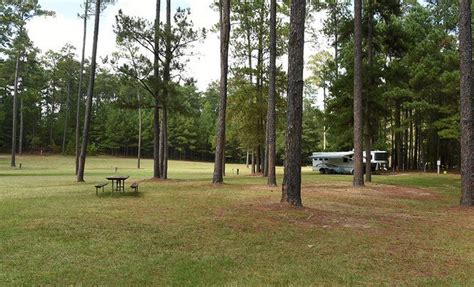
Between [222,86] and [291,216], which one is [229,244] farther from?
[222,86]

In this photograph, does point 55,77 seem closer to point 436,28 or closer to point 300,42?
point 436,28

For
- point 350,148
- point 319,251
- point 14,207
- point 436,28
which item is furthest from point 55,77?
point 319,251

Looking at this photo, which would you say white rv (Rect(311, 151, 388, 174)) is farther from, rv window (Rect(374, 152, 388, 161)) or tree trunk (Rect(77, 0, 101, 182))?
Result: tree trunk (Rect(77, 0, 101, 182))

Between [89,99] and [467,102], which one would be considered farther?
[89,99]

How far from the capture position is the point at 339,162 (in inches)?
1384

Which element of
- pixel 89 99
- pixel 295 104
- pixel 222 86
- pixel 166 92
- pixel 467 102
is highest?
pixel 166 92

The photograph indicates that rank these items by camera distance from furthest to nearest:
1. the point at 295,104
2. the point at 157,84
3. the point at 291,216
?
the point at 157,84
the point at 295,104
the point at 291,216

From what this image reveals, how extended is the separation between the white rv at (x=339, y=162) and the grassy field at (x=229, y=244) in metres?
24.1

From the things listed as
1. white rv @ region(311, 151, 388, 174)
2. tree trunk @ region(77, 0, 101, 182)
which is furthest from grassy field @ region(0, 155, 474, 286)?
white rv @ region(311, 151, 388, 174)

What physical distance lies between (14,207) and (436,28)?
33.9 meters

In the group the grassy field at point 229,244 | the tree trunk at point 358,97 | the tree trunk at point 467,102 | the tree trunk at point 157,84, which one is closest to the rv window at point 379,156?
the tree trunk at point 358,97

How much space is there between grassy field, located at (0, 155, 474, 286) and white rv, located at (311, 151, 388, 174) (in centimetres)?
2414

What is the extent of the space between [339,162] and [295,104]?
2649cm

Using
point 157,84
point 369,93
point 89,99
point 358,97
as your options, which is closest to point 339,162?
point 369,93
